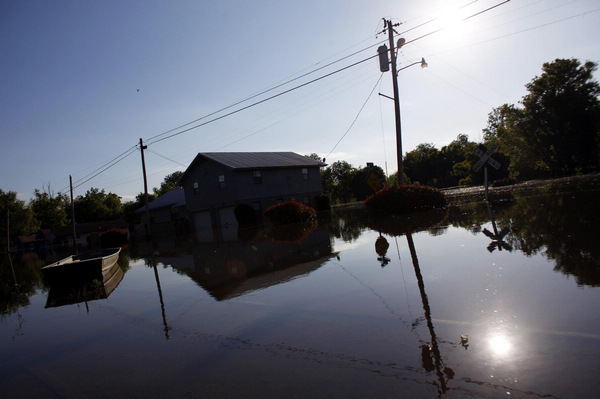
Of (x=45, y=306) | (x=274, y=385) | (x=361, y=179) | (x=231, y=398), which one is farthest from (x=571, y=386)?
(x=361, y=179)

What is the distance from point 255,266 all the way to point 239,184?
75.5 feet

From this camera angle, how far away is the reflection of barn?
8664 millimetres

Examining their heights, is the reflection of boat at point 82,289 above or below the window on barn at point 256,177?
below

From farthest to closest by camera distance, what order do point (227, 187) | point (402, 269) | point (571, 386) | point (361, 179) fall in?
point (361, 179)
point (227, 187)
point (402, 269)
point (571, 386)

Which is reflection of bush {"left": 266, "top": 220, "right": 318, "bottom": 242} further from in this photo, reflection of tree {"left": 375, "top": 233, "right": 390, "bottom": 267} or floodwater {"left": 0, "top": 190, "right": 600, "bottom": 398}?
floodwater {"left": 0, "top": 190, "right": 600, "bottom": 398}

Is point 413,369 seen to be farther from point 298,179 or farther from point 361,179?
point 361,179

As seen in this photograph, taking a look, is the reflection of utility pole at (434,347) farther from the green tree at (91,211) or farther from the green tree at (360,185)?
the green tree at (91,211)

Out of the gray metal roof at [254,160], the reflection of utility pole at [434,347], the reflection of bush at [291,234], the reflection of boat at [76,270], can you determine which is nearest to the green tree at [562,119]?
the gray metal roof at [254,160]

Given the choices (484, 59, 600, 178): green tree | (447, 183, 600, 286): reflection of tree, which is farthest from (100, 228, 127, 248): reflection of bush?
(484, 59, 600, 178): green tree

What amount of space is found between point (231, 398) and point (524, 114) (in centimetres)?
5348

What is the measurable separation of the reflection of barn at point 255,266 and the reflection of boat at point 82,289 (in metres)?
2.09

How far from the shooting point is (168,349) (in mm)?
5246

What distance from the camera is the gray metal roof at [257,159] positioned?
34.3 metres

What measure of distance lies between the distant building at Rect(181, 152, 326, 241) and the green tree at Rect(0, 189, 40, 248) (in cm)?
5602
